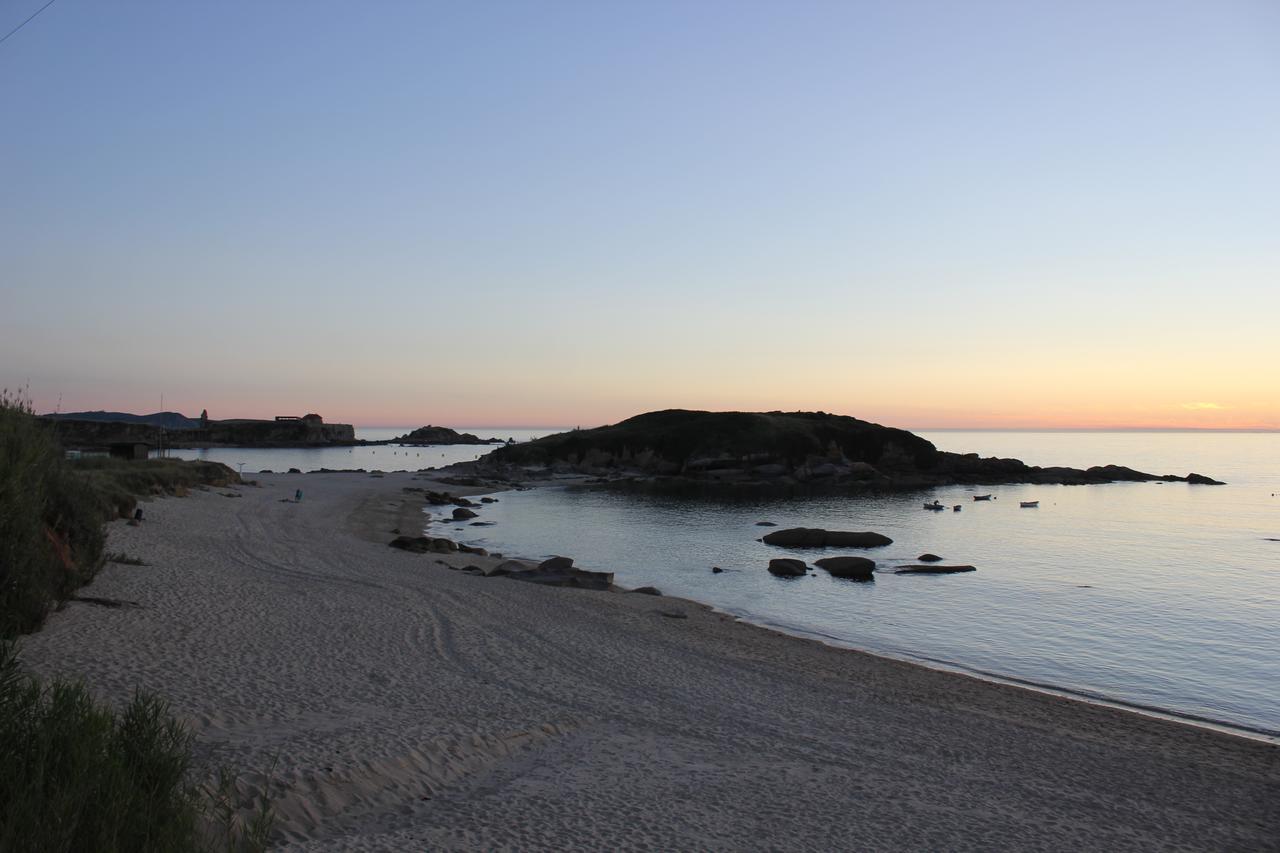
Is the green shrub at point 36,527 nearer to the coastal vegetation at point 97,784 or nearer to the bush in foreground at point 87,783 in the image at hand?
the coastal vegetation at point 97,784

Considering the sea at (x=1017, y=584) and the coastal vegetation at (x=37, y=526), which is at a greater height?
the coastal vegetation at (x=37, y=526)

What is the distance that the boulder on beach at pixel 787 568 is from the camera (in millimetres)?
36750

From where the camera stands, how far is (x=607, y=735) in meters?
12.0

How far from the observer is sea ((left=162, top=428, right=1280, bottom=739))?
2155 centimetres

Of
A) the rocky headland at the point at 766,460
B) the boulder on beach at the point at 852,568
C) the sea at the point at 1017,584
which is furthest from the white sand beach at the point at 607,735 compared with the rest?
the rocky headland at the point at 766,460

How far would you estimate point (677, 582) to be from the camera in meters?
35.3

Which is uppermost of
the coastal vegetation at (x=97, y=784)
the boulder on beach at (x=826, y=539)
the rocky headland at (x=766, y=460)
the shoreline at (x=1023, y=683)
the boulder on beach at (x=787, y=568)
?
the rocky headland at (x=766, y=460)

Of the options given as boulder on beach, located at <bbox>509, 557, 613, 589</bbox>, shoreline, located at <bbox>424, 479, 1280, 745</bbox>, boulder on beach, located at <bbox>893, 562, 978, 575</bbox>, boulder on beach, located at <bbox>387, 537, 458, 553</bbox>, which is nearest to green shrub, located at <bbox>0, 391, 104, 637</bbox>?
boulder on beach, located at <bbox>509, 557, 613, 589</bbox>

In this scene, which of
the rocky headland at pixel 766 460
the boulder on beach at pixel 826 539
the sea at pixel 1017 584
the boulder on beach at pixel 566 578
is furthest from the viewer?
the rocky headland at pixel 766 460

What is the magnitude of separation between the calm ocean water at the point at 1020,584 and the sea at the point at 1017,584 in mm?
98

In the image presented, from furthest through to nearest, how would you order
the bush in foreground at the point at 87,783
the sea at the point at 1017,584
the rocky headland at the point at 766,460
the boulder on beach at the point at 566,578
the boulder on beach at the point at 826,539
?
the rocky headland at the point at 766,460
the boulder on beach at the point at 826,539
the boulder on beach at the point at 566,578
the sea at the point at 1017,584
the bush in foreground at the point at 87,783

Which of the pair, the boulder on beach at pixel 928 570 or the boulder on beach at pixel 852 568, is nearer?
→ the boulder on beach at pixel 852 568

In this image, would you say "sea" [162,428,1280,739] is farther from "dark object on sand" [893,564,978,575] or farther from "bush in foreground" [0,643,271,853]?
"bush in foreground" [0,643,271,853]

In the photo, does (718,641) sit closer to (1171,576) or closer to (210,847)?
(210,847)
